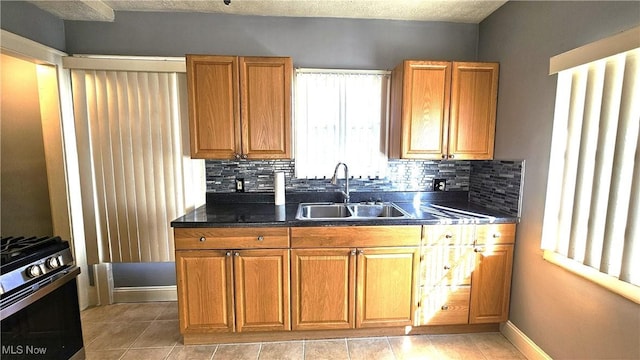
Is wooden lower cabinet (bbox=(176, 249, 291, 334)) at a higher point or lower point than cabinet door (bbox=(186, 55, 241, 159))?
lower

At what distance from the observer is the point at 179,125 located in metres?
2.25

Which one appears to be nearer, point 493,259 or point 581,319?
point 581,319

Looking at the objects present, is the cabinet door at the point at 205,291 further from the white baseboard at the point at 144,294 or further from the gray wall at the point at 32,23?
the gray wall at the point at 32,23

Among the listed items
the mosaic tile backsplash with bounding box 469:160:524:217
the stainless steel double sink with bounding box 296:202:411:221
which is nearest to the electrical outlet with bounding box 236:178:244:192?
the stainless steel double sink with bounding box 296:202:411:221

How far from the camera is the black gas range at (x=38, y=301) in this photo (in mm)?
1211

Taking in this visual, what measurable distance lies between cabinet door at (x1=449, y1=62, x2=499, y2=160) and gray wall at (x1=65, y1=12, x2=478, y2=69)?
1.36 feet

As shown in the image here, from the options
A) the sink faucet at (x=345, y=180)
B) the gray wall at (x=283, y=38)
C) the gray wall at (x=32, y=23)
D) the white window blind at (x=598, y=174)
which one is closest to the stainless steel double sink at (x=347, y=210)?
the sink faucet at (x=345, y=180)

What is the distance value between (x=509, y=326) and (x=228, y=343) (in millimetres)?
2050

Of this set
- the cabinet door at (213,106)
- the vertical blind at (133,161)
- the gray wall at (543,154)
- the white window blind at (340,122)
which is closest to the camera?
the gray wall at (543,154)

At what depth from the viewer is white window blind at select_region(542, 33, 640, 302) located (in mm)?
1214

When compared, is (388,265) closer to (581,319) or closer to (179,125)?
(581,319)

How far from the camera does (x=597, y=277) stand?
1.34m

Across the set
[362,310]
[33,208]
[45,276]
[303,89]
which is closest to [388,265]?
[362,310]

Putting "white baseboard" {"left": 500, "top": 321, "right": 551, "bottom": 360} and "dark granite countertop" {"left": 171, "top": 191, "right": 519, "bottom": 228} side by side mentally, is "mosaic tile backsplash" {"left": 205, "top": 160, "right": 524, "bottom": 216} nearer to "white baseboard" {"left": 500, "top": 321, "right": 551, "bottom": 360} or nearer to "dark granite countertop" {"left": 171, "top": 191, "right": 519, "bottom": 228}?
"dark granite countertop" {"left": 171, "top": 191, "right": 519, "bottom": 228}
